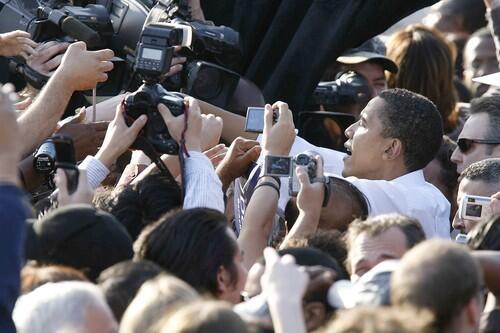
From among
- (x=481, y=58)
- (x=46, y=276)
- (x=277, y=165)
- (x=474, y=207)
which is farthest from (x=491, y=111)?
(x=46, y=276)

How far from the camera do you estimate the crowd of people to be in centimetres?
329

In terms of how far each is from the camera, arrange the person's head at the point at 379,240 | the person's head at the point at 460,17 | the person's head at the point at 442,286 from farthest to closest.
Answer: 1. the person's head at the point at 460,17
2. the person's head at the point at 379,240
3. the person's head at the point at 442,286

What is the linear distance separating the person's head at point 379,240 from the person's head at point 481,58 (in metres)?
3.71

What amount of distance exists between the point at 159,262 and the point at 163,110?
111 cm

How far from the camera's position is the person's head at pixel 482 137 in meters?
5.98

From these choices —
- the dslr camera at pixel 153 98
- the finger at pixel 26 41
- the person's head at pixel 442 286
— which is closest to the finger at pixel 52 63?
the finger at pixel 26 41

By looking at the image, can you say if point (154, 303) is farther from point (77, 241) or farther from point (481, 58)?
point (481, 58)

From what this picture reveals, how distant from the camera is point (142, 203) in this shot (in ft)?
16.4

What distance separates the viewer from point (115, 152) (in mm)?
5145

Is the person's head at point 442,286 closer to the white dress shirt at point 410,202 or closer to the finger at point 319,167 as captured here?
the finger at point 319,167

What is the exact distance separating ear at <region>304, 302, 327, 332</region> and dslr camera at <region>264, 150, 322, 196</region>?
59.1 inches

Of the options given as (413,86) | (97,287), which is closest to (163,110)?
(97,287)

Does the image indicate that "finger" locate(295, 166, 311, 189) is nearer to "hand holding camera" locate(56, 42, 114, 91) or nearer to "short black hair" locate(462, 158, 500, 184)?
"short black hair" locate(462, 158, 500, 184)

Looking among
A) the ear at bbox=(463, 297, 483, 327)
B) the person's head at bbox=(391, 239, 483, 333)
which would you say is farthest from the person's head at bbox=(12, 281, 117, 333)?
the ear at bbox=(463, 297, 483, 327)
